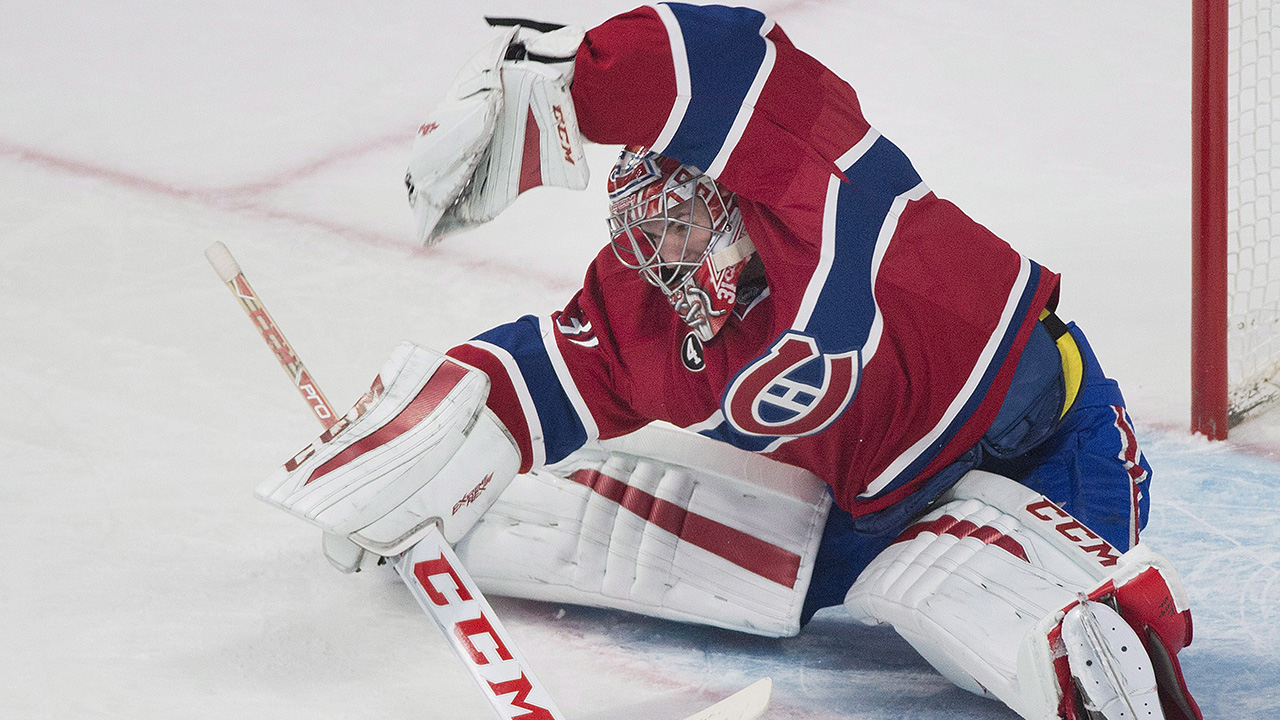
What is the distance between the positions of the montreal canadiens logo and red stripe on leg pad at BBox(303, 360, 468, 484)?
0.93ft

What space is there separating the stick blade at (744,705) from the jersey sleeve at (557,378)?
0.34 m

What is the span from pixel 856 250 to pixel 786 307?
9 centimetres

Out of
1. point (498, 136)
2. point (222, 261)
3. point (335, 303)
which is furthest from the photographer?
point (335, 303)

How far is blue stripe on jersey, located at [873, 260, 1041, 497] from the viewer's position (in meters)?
1.50

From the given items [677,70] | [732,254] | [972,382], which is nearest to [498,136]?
[677,70]

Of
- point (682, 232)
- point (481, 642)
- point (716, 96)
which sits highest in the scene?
point (716, 96)

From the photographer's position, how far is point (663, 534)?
5.57 feet

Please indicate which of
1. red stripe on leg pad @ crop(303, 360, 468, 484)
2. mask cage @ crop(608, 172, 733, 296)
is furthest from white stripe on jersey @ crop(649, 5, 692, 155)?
red stripe on leg pad @ crop(303, 360, 468, 484)

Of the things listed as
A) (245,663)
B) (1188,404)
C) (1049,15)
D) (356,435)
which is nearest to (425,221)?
(356,435)

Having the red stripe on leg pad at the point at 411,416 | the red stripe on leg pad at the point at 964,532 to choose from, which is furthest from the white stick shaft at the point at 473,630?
the red stripe on leg pad at the point at 964,532

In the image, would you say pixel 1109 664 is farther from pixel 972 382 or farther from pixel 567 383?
pixel 567 383

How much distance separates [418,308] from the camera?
2.53 metres

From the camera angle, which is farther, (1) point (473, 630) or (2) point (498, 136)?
(1) point (473, 630)

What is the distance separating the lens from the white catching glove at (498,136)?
1.21 m
